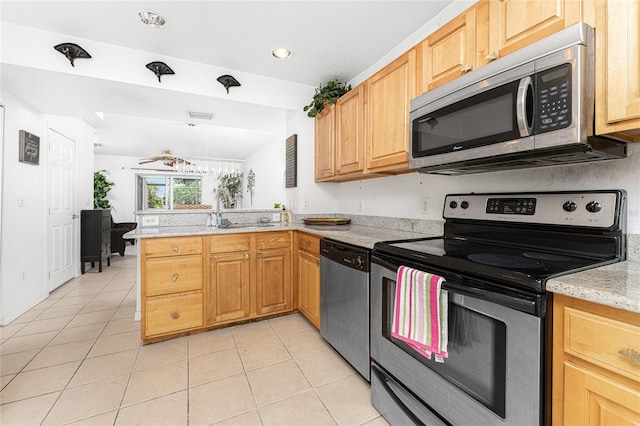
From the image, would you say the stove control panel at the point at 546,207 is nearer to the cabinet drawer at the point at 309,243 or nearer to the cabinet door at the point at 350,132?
the cabinet door at the point at 350,132

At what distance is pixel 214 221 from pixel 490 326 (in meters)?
2.55

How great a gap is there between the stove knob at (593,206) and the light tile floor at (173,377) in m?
1.36

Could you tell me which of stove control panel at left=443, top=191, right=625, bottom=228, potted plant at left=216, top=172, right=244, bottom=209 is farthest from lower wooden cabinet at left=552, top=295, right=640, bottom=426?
potted plant at left=216, top=172, right=244, bottom=209

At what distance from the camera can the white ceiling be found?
6.15ft

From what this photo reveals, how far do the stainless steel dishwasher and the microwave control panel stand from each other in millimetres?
999

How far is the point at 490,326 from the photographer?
0.99 m

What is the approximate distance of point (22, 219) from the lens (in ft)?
9.33

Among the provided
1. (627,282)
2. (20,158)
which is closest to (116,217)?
(20,158)

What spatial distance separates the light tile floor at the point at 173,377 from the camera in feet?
4.89

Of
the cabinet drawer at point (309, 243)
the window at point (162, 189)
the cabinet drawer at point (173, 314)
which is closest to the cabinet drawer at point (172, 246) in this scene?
the cabinet drawer at point (173, 314)

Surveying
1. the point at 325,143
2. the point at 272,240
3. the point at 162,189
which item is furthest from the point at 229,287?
the point at 162,189

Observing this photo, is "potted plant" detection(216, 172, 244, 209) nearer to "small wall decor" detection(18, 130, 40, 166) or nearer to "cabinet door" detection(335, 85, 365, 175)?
"small wall decor" detection(18, 130, 40, 166)

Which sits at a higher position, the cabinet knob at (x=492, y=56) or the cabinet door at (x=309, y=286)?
the cabinet knob at (x=492, y=56)

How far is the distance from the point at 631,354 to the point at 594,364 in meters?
0.09
